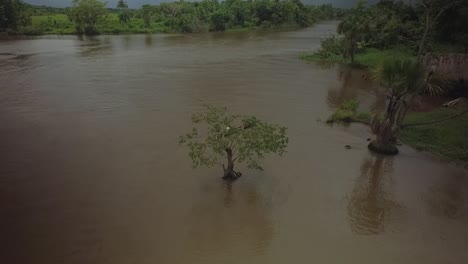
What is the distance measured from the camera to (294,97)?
58.5ft

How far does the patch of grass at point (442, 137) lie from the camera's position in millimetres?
10996

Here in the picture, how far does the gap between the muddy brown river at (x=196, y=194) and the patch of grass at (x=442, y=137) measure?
59cm

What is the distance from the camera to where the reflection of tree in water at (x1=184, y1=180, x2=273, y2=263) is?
6.88 meters

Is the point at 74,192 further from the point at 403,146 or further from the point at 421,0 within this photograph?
the point at 421,0

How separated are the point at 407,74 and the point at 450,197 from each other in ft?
10.6

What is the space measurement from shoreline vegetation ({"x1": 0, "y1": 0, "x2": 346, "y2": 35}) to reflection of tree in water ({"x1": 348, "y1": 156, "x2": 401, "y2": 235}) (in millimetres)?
43076

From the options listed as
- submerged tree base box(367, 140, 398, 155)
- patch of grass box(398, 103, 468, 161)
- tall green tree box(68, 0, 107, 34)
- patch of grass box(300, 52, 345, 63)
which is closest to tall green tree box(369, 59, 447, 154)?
submerged tree base box(367, 140, 398, 155)

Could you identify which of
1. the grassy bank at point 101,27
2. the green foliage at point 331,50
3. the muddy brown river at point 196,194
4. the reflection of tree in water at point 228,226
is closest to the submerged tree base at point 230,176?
the muddy brown river at point 196,194

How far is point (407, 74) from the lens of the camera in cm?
1001

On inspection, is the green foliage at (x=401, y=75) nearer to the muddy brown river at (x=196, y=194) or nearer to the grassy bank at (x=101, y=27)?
the muddy brown river at (x=196, y=194)

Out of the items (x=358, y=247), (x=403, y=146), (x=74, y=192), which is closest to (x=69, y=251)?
(x=74, y=192)

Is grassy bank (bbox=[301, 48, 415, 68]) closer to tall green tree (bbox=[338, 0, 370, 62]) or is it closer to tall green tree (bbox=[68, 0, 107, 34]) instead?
tall green tree (bbox=[338, 0, 370, 62])

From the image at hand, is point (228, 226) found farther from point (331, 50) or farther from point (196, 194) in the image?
point (331, 50)

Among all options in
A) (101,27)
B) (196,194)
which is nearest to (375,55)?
(196,194)
